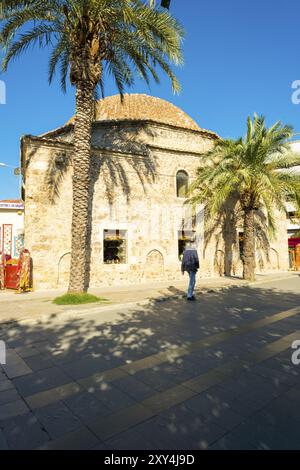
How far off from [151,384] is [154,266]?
11219mm

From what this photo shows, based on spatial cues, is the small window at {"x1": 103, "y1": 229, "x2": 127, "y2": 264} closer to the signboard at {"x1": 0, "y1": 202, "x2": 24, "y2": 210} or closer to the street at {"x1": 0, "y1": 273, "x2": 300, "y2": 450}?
the street at {"x1": 0, "y1": 273, "x2": 300, "y2": 450}

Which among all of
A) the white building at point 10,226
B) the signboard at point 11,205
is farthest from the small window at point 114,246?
the signboard at point 11,205

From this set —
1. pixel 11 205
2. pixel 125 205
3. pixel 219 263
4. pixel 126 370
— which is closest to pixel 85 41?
pixel 125 205

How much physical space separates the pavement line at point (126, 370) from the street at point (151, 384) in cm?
2

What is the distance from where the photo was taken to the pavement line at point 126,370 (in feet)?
11.1

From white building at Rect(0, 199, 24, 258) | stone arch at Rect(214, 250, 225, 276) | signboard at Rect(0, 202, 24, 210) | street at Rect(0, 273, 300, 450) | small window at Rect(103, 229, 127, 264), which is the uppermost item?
signboard at Rect(0, 202, 24, 210)

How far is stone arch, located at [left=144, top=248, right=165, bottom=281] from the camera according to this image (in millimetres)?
14719

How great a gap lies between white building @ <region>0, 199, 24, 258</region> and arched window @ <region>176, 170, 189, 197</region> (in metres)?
16.6

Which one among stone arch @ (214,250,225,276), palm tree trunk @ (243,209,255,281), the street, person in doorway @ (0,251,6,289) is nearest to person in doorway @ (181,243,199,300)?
the street

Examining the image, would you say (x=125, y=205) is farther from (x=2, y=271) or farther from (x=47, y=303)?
(x=47, y=303)

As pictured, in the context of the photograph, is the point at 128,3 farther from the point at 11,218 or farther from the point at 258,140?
the point at 11,218

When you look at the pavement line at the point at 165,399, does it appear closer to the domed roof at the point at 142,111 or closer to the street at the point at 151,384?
the street at the point at 151,384

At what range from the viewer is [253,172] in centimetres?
1367
